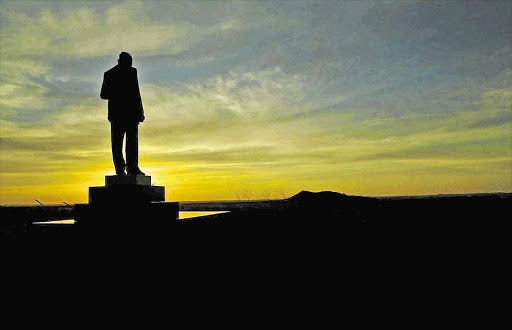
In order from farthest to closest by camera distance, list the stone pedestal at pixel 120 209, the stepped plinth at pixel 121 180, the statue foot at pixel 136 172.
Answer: the statue foot at pixel 136 172
the stepped plinth at pixel 121 180
the stone pedestal at pixel 120 209

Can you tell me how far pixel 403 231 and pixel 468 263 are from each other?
432 cm

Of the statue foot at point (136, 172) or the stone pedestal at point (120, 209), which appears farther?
the statue foot at point (136, 172)

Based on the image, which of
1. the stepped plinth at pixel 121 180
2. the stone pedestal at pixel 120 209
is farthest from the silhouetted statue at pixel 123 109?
the stone pedestal at pixel 120 209

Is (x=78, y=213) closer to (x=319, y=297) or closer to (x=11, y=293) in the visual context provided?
(x=11, y=293)

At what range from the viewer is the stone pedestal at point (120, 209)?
9930mm

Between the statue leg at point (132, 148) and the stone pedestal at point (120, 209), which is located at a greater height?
the statue leg at point (132, 148)

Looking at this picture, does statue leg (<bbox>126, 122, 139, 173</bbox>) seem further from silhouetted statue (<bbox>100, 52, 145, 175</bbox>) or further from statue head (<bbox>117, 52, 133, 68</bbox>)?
statue head (<bbox>117, 52, 133, 68</bbox>)

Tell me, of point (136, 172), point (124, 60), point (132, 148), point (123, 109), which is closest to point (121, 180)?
point (136, 172)

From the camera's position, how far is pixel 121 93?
1073cm

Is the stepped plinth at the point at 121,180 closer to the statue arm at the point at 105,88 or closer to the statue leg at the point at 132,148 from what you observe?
the statue leg at the point at 132,148

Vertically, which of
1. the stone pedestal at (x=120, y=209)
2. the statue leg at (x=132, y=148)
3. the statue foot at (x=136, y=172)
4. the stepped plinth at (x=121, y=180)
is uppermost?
the statue leg at (x=132, y=148)

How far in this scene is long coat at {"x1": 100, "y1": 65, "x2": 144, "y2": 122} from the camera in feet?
35.1

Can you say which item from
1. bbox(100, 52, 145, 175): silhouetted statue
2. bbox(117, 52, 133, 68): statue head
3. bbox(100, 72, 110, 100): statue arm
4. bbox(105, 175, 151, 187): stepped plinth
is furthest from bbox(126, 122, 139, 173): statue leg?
bbox(117, 52, 133, 68): statue head

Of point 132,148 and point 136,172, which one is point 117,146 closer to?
point 132,148
